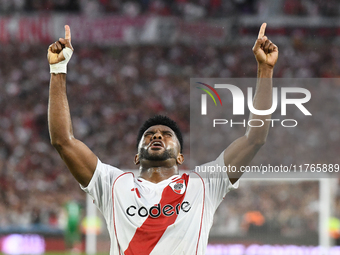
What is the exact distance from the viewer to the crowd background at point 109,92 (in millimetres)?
14164

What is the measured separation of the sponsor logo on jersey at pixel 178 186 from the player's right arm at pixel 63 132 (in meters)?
0.57

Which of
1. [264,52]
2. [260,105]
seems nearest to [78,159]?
[260,105]

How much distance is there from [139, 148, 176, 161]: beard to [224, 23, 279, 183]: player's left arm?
46cm

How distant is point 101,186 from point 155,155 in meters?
0.45

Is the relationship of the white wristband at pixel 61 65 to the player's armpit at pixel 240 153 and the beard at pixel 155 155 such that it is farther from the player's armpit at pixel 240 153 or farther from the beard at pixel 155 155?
the player's armpit at pixel 240 153

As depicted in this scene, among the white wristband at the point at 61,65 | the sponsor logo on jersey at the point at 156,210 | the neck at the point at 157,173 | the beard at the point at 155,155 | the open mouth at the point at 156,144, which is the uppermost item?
the white wristband at the point at 61,65

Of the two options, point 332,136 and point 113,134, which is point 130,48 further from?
point 332,136

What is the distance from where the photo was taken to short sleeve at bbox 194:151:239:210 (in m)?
3.48

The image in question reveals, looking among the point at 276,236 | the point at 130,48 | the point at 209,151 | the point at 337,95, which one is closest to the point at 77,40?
the point at 130,48

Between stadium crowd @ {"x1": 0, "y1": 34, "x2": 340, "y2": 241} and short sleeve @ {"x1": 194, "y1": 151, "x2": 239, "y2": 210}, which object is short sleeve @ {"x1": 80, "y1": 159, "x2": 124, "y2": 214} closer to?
short sleeve @ {"x1": 194, "y1": 151, "x2": 239, "y2": 210}

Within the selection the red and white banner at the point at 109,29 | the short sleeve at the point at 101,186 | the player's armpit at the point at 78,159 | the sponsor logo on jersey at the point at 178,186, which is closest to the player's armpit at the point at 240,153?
the sponsor logo on jersey at the point at 178,186

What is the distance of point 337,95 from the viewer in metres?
15.2

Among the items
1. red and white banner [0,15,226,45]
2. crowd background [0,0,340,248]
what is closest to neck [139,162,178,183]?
crowd background [0,0,340,248]

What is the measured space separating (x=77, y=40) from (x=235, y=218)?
32.0 ft
